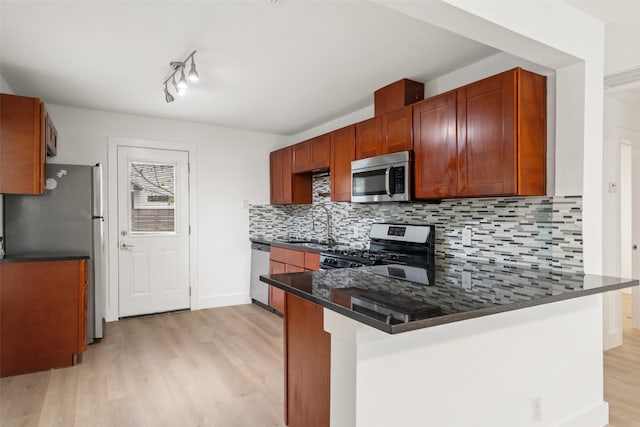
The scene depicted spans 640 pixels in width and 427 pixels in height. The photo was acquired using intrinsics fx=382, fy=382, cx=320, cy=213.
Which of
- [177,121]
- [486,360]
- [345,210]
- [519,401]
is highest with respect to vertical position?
[177,121]

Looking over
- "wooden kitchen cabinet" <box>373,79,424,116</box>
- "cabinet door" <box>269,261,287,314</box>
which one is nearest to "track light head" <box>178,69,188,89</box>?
"wooden kitchen cabinet" <box>373,79,424,116</box>

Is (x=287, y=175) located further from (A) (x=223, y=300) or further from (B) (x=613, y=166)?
(B) (x=613, y=166)

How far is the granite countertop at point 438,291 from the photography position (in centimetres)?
128

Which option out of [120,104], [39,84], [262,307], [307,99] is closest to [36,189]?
[39,84]

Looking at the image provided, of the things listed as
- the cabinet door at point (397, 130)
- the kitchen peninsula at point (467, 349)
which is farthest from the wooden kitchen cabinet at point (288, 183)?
the kitchen peninsula at point (467, 349)

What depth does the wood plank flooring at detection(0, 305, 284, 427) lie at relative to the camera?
2.27 metres

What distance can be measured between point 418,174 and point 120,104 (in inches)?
123

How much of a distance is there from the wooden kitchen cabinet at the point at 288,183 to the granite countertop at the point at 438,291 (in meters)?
2.57

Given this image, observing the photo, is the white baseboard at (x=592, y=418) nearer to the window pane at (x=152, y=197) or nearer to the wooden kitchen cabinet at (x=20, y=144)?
the wooden kitchen cabinet at (x=20, y=144)

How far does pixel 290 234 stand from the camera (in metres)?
5.41

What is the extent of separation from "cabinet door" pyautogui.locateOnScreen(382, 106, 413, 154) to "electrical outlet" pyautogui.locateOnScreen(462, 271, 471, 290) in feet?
3.66

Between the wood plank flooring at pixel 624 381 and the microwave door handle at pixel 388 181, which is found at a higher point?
the microwave door handle at pixel 388 181

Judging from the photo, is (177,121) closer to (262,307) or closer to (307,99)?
(307,99)

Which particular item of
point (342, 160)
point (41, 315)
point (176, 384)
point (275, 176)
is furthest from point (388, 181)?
point (41, 315)
